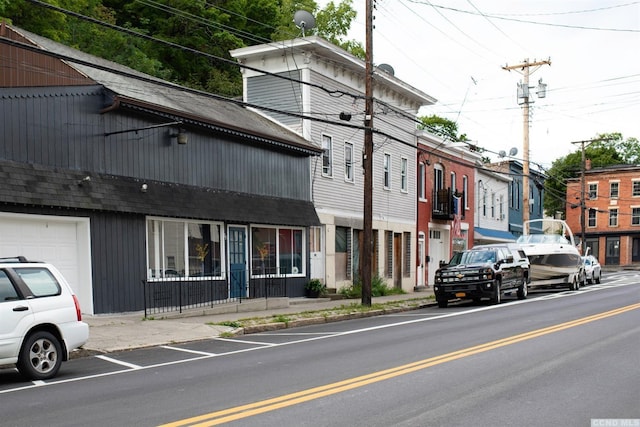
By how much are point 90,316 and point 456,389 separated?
10.3 metres

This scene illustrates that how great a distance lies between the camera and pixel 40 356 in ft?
30.6

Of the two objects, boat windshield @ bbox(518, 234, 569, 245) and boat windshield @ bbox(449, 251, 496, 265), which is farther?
boat windshield @ bbox(518, 234, 569, 245)

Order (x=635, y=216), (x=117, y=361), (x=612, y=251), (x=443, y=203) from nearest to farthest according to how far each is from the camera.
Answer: (x=117, y=361) → (x=443, y=203) → (x=635, y=216) → (x=612, y=251)

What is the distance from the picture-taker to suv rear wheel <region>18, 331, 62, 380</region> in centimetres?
911

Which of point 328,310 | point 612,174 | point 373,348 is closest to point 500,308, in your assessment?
point 328,310

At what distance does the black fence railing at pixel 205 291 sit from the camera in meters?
17.2

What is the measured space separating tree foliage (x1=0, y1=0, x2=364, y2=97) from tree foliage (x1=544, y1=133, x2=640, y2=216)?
4899cm

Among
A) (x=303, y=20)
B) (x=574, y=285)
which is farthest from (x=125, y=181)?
(x=574, y=285)

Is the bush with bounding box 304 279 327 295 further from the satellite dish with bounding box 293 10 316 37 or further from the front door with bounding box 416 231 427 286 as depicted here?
the front door with bounding box 416 231 427 286

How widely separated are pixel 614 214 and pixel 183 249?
60.2 metres

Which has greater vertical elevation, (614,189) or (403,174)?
(614,189)

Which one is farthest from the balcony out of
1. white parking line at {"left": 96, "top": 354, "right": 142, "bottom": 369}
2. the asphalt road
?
white parking line at {"left": 96, "top": 354, "right": 142, "bottom": 369}

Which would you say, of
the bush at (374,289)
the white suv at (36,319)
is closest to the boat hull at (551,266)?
the bush at (374,289)

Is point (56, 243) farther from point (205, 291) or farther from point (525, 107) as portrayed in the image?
point (525, 107)
